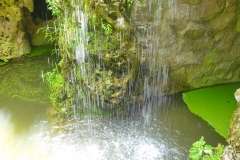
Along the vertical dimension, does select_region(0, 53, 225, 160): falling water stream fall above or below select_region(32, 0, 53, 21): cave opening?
below

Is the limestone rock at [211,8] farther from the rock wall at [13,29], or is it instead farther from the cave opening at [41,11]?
the cave opening at [41,11]

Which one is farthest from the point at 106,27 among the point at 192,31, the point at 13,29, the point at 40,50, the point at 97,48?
the point at 40,50

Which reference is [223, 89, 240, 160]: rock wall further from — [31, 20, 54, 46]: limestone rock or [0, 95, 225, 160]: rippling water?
[31, 20, 54, 46]: limestone rock

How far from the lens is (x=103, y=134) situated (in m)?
4.55

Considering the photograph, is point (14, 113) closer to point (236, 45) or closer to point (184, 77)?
point (184, 77)

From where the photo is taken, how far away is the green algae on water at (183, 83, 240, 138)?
4.80m

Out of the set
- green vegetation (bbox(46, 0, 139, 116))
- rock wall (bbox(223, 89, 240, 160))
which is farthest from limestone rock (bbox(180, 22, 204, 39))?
rock wall (bbox(223, 89, 240, 160))

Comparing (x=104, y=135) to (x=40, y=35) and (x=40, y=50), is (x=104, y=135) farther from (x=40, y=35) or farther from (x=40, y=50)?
(x=40, y=35)

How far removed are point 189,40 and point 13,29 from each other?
16.5 ft

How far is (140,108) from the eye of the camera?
17.2ft

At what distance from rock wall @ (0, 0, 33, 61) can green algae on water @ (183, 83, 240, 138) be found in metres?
5.07

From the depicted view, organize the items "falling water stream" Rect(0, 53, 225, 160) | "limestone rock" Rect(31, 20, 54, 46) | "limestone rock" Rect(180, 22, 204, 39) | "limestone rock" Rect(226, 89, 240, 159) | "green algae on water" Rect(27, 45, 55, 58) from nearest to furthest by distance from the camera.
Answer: "limestone rock" Rect(226, 89, 240, 159) → "falling water stream" Rect(0, 53, 225, 160) → "limestone rock" Rect(180, 22, 204, 39) → "green algae on water" Rect(27, 45, 55, 58) → "limestone rock" Rect(31, 20, 54, 46)

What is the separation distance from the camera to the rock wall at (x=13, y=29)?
682 centimetres

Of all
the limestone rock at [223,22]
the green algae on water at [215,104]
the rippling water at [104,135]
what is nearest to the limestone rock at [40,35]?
the rippling water at [104,135]
